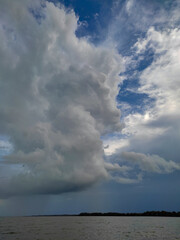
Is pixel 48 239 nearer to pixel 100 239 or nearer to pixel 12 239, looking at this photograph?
pixel 12 239

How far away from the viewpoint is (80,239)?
2291 inches

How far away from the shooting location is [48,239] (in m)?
57.5

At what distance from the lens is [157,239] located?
2335 inches

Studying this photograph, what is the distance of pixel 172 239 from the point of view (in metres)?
58.9

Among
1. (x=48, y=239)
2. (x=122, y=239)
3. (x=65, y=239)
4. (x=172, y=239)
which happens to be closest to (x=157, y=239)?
(x=172, y=239)

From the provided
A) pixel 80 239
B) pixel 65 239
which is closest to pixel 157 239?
pixel 80 239

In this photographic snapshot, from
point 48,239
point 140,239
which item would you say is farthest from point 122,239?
point 48,239

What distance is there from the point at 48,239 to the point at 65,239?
191 inches

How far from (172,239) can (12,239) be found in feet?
151

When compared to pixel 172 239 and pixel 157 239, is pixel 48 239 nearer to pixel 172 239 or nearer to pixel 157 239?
pixel 157 239

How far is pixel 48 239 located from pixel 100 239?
1494cm

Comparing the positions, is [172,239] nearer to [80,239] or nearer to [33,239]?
[80,239]

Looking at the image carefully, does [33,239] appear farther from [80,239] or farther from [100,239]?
[100,239]

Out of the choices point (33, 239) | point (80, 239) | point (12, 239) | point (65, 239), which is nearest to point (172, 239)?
point (80, 239)
